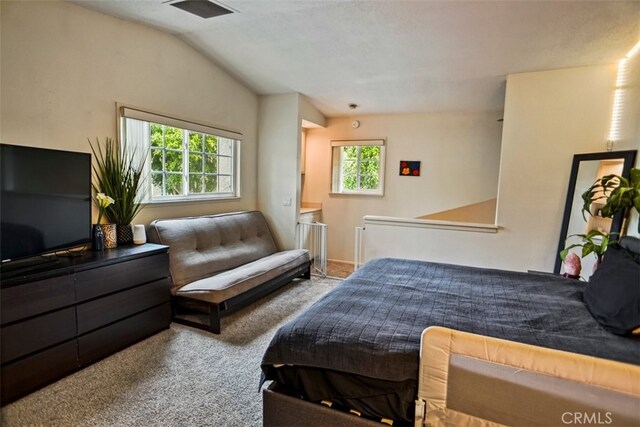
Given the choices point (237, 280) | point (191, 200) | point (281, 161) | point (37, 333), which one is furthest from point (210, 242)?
point (37, 333)

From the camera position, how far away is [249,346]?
261 centimetres

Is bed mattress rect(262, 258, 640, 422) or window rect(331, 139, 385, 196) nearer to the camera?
bed mattress rect(262, 258, 640, 422)

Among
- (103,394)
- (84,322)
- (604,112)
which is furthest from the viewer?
(604,112)

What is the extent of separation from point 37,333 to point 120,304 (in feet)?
1.72

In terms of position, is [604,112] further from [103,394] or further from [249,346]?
[103,394]

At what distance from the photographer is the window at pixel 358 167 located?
5488mm

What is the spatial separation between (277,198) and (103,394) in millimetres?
3086

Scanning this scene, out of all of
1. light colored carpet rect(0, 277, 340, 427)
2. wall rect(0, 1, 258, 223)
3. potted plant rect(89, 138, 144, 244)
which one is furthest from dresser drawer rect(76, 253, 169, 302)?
wall rect(0, 1, 258, 223)

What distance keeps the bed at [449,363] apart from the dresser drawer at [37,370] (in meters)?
1.49

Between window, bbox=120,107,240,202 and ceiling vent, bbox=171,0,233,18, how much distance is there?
1.02m

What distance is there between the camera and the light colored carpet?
179 cm

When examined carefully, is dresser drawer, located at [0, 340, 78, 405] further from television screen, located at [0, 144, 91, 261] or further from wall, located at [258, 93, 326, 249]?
wall, located at [258, 93, 326, 249]

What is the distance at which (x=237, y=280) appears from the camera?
3049mm

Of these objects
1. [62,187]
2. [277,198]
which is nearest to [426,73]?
[277,198]
